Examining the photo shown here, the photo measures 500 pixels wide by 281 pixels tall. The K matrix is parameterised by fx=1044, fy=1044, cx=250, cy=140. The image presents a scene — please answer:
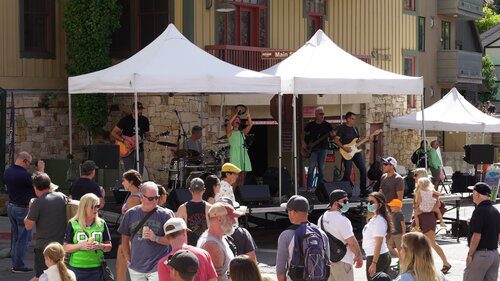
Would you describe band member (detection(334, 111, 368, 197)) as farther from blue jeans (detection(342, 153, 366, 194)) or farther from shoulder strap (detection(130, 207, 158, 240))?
shoulder strap (detection(130, 207, 158, 240))

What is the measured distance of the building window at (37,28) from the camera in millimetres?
23062

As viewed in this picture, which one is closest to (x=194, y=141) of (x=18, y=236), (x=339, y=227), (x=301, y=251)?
(x=18, y=236)

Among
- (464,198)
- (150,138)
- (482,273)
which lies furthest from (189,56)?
(464,198)

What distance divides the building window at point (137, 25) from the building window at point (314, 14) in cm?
516

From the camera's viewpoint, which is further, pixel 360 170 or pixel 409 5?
pixel 409 5

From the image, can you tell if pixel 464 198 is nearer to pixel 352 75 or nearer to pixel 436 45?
pixel 352 75

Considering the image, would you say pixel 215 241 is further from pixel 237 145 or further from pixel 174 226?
pixel 237 145

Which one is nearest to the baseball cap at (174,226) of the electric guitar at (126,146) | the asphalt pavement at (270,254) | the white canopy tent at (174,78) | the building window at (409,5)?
the asphalt pavement at (270,254)

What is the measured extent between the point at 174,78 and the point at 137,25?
7.59 m

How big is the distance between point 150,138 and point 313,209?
3604mm

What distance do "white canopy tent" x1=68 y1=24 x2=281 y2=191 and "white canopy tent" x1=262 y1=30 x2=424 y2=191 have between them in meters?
0.67

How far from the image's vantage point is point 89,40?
912 inches

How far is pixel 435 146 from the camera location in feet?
95.7

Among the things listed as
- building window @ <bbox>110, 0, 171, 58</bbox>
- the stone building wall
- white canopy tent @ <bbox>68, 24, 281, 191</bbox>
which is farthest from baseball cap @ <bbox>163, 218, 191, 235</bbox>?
the stone building wall
